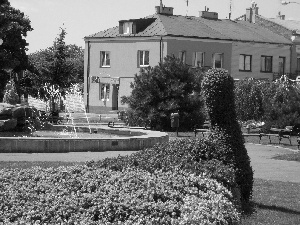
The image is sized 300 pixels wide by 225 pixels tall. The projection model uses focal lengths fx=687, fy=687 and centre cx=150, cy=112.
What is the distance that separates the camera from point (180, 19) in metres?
58.5

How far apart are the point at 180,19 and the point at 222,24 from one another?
4893mm

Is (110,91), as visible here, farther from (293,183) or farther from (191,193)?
(191,193)

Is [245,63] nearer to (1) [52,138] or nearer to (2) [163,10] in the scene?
(2) [163,10]

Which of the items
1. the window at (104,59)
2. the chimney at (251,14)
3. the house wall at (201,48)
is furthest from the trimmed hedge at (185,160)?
the chimney at (251,14)

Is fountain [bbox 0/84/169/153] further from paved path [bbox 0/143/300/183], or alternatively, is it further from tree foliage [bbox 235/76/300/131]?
tree foliage [bbox 235/76/300/131]

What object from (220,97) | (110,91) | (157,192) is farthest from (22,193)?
(110,91)

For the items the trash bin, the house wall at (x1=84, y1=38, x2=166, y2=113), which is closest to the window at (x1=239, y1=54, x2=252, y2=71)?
the house wall at (x1=84, y1=38, x2=166, y2=113)

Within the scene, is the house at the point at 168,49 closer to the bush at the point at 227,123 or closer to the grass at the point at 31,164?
the grass at the point at 31,164

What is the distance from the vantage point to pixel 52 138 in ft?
67.5

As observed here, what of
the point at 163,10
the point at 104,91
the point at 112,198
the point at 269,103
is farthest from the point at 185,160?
the point at 163,10

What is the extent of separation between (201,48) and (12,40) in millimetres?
16012

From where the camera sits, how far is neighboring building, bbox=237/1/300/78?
6351 cm

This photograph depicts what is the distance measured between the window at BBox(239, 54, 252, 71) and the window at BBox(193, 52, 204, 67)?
468cm

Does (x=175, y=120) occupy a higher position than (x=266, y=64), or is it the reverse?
(x=266, y=64)
